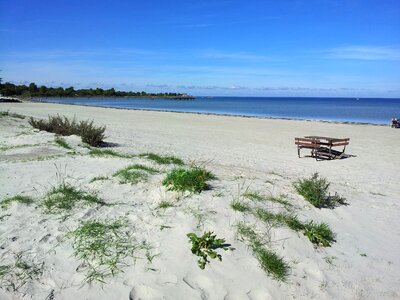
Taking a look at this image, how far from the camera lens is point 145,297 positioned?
3.05 metres

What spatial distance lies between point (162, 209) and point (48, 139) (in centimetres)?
738

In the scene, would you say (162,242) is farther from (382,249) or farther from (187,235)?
(382,249)

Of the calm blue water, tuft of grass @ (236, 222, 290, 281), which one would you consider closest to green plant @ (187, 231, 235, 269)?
tuft of grass @ (236, 222, 290, 281)

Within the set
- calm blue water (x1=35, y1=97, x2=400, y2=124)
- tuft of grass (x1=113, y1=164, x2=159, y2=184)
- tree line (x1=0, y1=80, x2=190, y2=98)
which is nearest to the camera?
tuft of grass (x1=113, y1=164, x2=159, y2=184)

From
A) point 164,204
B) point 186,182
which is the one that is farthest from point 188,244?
point 186,182

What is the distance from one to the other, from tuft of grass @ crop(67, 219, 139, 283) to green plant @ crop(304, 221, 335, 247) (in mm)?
2062

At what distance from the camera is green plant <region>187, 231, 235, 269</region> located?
12.0 ft

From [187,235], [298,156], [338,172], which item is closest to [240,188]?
[187,235]

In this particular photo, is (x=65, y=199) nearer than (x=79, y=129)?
Yes

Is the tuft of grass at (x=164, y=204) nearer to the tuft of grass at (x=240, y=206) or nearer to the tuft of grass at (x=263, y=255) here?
the tuft of grass at (x=240, y=206)

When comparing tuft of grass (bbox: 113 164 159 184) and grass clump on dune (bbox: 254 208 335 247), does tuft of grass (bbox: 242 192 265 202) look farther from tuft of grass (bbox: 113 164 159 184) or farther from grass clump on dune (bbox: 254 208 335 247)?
tuft of grass (bbox: 113 164 159 184)

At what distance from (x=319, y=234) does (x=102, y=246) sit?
2521mm

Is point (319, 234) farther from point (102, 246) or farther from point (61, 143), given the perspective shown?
point (61, 143)

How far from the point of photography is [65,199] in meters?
4.73
